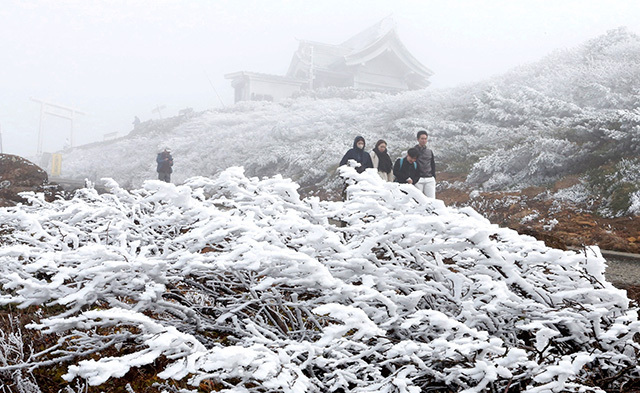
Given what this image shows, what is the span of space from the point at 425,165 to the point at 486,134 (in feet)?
31.3

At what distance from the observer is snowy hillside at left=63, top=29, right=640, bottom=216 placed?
11.8 meters

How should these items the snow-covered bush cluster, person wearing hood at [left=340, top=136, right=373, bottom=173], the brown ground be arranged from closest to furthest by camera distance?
the snow-covered bush cluster
the brown ground
person wearing hood at [left=340, top=136, right=373, bottom=173]

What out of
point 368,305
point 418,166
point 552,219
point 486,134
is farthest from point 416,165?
point 486,134

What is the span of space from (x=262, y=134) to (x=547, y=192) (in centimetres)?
1741

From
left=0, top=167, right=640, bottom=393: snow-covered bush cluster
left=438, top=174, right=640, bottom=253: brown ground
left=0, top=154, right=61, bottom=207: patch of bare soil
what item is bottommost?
left=0, top=154, right=61, bottom=207: patch of bare soil

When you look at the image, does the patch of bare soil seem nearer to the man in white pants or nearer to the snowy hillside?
the snowy hillside

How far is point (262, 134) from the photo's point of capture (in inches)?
1028

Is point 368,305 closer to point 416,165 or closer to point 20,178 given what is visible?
point 416,165

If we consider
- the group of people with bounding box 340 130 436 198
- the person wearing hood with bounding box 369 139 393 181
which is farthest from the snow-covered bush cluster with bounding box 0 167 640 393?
the person wearing hood with bounding box 369 139 393 181

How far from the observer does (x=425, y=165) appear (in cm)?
827

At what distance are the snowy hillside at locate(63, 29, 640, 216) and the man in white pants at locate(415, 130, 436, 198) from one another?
12.0 ft

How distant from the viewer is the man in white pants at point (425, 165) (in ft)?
26.9

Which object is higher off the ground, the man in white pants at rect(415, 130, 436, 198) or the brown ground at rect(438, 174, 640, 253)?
the man in white pants at rect(415, 130, 436, 198)

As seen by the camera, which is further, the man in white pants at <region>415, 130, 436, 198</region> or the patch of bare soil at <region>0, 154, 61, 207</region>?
the patch of bare soil at <region>0, 154, 61, 207</region>
